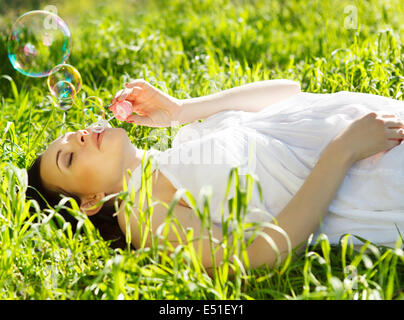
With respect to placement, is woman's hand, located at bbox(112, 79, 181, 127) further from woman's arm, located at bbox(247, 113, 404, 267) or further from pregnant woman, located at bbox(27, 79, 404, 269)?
woman's arm, located at bbox(247, 113, 404, 267)

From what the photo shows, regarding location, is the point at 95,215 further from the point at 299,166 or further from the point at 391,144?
the point at 391,144

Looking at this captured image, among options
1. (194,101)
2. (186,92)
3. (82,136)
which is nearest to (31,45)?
(186,92)

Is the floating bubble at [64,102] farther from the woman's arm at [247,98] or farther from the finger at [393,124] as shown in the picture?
the finger at [393,124]

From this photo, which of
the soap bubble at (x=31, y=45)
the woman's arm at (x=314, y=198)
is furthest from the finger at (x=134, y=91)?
the soap bubble at (x=31, y=45)

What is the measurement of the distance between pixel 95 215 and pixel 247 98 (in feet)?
2.51

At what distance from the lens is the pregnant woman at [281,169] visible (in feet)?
6.69

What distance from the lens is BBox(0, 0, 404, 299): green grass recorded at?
1882 mm

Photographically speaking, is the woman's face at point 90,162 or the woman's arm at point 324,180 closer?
the woman's arm at point 324,180

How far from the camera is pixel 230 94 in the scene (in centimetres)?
264

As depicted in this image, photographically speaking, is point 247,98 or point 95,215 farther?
point 247,98

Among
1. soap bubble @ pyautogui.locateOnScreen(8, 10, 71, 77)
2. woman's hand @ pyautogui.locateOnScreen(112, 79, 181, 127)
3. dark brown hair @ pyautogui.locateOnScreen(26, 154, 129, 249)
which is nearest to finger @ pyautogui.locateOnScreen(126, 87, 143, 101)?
woman's hand @ pyautogui.locateOnScreen(112, 79, 181, 127)

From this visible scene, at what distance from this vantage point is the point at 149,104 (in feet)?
8.82

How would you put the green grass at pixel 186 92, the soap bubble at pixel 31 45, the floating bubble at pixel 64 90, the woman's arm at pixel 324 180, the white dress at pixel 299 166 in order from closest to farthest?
the green grass at pixel 186 92 → the woman's arm at pixel 324 180 → the white dress at pixel 299 166 → the floating bubble at pixel 64 90 → the soap bubble at pixel 31 45
